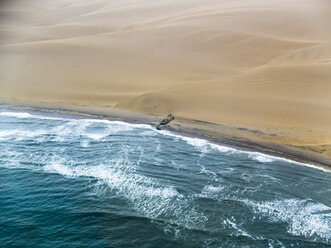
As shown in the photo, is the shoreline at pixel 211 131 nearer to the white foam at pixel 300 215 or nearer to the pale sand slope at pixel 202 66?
the pale sand slope at pixel 202 66

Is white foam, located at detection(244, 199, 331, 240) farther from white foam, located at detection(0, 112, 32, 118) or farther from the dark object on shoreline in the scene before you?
white foam, located at detection(0, 112, 32, 118)

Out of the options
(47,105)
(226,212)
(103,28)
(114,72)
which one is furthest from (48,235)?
(103,28)

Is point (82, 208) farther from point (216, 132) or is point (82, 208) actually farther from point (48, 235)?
point (216, 132)

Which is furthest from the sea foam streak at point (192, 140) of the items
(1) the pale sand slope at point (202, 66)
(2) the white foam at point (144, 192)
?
(2) the white foam at point (144, 192)

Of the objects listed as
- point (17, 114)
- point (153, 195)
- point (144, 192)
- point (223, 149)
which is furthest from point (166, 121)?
point (17, 114)

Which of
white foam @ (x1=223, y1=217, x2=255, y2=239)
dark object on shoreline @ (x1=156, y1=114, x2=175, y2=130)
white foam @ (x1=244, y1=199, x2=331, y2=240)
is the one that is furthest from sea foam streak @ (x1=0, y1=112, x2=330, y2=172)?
white foam @ (x1=223, y1=217, x2=255, y2=239)

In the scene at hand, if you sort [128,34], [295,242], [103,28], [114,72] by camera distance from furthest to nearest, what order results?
1. [103,28]
2. [128,34]
3. [114,72]
4. [295,242]

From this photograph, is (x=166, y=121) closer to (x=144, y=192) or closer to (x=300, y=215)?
(x=144, y=192)
